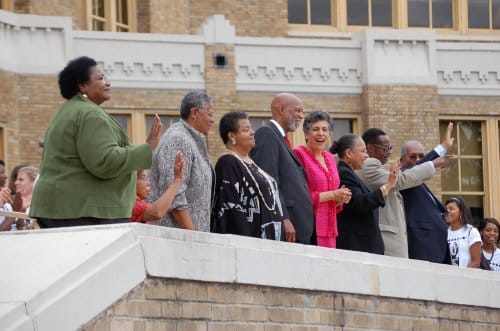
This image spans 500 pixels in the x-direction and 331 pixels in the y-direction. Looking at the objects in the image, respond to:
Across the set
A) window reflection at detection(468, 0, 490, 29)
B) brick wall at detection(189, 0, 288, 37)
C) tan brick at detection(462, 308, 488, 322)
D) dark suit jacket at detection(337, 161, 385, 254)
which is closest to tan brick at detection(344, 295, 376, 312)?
dark suit jacket at detection(337, 161, 385, 254)

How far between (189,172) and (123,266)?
91.5 inches

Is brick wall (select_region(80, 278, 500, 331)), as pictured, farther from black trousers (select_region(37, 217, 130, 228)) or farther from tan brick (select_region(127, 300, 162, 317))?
black trousers (select_region(37, 217, 130, 228))

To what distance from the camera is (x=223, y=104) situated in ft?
84.7

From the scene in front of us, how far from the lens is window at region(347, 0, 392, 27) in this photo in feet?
95.3

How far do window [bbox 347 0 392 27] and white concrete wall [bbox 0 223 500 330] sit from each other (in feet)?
58.0

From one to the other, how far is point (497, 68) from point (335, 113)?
3020 millimetres

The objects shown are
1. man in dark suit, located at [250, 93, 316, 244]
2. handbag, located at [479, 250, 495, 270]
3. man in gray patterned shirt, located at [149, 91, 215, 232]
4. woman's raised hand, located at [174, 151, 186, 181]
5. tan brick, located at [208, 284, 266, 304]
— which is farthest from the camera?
handbag, located at [479, 250, 495, 270]

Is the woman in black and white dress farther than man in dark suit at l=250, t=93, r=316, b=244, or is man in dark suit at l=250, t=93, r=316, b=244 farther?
man in dark suit at l=250, t=93, r=316, b=244

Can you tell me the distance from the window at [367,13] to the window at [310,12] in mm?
375

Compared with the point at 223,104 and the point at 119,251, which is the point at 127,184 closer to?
the point at 119,251

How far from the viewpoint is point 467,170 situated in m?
27.3

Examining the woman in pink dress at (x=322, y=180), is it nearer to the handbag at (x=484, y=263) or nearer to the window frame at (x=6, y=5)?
the handbag at (x=484, y=263)

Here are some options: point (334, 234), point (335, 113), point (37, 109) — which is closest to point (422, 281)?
point (334, 234)

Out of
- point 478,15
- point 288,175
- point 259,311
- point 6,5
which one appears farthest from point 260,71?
point 259,311
